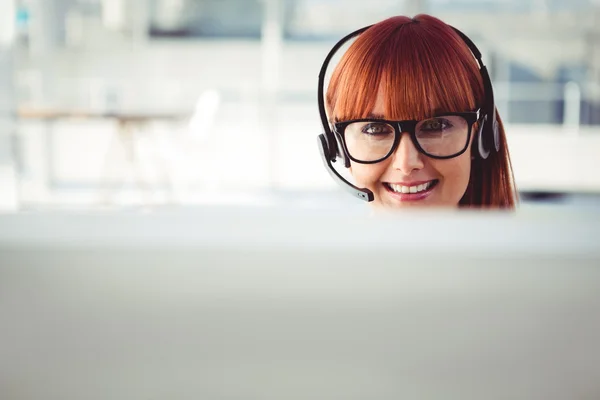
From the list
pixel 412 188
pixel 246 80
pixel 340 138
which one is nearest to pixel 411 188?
pixel 412 188

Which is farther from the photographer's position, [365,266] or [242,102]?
[242,102]

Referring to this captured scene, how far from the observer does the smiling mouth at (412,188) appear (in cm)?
78

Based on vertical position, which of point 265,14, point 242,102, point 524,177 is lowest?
point 524,177

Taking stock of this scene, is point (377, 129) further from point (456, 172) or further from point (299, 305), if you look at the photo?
point (299, 305)

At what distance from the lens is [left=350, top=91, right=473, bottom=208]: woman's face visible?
2.56 feet

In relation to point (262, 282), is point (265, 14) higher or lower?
higher

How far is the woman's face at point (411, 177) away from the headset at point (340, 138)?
2 centimetres

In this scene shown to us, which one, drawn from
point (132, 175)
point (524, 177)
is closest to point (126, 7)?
point (132, 175)

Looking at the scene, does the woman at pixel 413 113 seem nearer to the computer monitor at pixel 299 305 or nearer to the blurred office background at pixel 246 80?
the computer monitor at pixel 299 305

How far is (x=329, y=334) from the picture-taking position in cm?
31

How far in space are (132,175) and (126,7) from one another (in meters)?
2.13

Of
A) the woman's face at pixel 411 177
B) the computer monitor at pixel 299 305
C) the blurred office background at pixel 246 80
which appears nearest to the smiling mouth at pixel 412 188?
the woman's face at pixel 411 177

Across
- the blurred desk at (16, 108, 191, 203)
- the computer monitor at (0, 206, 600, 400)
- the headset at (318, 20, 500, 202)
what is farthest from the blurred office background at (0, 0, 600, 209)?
the computer monitor at (0, 206, 600, 400)

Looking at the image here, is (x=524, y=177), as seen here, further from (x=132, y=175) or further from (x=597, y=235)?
(x=597, y=235)
